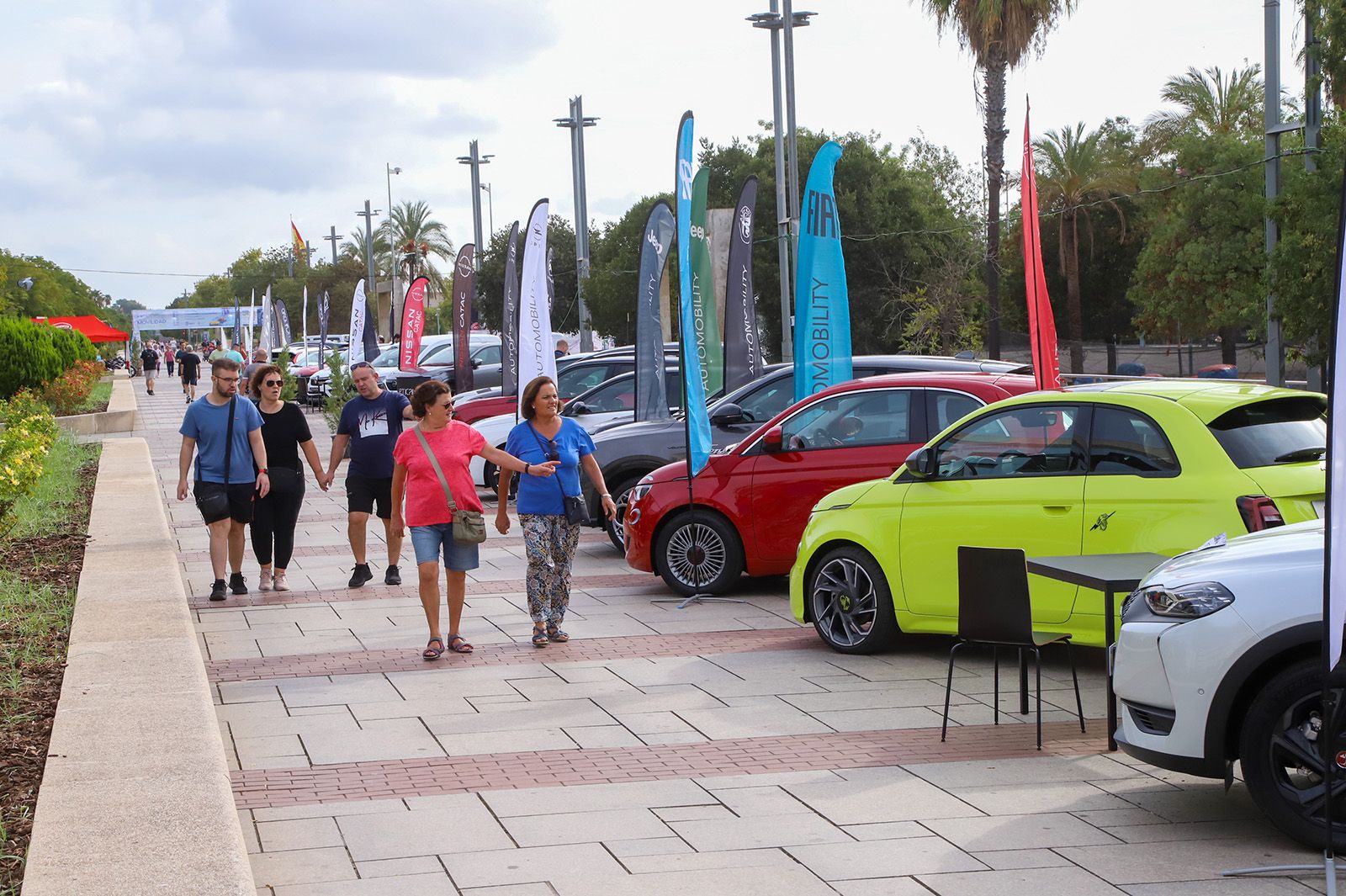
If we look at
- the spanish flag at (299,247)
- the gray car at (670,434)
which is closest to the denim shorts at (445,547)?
the gray car at (670,434)

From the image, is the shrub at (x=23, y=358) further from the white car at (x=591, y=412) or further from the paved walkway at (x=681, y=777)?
the paved walkway at (x=681, y=777)

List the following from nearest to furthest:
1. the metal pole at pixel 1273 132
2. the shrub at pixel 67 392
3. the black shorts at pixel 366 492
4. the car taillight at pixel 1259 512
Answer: the car taillight at pixel 1259 512 < the black shorts at pixel 366 492 < the metal pole at pixel 1273 132 < the shrub at pixel 67 392

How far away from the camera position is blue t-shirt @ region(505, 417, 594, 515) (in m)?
9.30

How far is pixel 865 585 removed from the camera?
29.3ft

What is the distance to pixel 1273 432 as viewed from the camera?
761 centimetres

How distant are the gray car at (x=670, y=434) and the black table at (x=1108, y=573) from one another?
6703mm

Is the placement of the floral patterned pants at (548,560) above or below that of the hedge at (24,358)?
below

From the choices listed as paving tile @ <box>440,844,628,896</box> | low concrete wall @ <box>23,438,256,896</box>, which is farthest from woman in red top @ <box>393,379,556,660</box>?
paving tile @ <box>440,844,628,896</box>

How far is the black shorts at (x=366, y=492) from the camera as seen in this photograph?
11938mm

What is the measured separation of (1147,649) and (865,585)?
11.4 ft

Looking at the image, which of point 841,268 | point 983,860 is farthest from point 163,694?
point 841,268

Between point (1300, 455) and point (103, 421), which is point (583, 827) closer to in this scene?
point (1300, 455)

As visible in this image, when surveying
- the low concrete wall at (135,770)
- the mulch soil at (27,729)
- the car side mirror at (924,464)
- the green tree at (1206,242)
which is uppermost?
the green tree at (1206,242)

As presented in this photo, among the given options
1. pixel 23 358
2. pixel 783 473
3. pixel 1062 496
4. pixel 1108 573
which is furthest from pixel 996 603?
pixel 23 358
